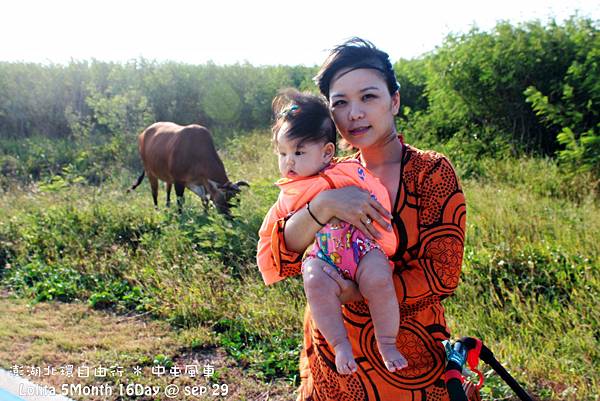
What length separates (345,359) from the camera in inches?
78.2

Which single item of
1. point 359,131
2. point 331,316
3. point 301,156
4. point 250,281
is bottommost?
point 250,281

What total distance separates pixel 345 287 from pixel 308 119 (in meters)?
0.63

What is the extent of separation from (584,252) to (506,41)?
20.7 feet

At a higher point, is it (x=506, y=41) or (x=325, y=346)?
(x=506, y=41)

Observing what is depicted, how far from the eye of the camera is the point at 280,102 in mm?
2369

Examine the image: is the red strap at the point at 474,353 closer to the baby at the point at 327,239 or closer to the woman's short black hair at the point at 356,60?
the baby at the point at 327,239

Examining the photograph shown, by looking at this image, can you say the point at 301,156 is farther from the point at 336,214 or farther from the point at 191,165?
the point at 191,165

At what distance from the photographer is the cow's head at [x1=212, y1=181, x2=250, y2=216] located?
8.20 metres

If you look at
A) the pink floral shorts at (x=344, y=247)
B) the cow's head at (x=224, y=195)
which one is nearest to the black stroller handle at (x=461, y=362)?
the pink floral shorts at (x=344, y=247)

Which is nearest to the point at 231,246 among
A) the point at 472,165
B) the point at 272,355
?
the point at 272,355

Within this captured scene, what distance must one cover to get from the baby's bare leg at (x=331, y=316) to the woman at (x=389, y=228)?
0.13 ft

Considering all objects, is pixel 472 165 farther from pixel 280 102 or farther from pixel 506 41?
pixel 280 102

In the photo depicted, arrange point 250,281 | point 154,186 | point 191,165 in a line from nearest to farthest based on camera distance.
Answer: point 250,281 → point 191,165 → point 154,186

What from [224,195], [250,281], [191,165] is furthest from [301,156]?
[191,165]
